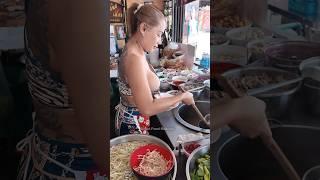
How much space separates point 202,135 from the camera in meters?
0.58

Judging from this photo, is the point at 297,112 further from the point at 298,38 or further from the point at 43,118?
the point at 43,118

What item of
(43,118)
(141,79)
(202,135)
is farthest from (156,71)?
(43,118)

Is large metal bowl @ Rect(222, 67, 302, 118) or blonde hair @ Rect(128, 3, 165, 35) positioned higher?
blonde hair @ Rect(128, 3, 165, 35)

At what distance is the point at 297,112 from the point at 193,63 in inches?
8.0

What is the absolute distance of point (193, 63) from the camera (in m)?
0.60

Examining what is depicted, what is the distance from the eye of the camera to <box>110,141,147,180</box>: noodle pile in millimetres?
577

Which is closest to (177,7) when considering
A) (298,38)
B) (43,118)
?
(298,38)

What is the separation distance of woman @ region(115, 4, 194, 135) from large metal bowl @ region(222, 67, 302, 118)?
0.12m

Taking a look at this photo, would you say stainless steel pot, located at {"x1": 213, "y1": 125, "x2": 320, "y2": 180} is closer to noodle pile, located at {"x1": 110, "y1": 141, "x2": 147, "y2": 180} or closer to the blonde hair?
noodle pile, located at {"x1": 110, "y1": 141, "x2": 147, "y2": 180}

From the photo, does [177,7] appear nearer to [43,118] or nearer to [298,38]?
[298,38]

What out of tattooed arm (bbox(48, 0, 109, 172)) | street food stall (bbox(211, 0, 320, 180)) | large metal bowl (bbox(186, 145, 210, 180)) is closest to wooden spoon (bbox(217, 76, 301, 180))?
street food stall (bbox(211, 0, 320, 180))

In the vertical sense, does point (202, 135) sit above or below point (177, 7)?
below

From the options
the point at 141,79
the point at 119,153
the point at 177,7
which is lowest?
the point at 119,153

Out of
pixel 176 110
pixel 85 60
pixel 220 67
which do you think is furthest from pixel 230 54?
pixel 85 60
